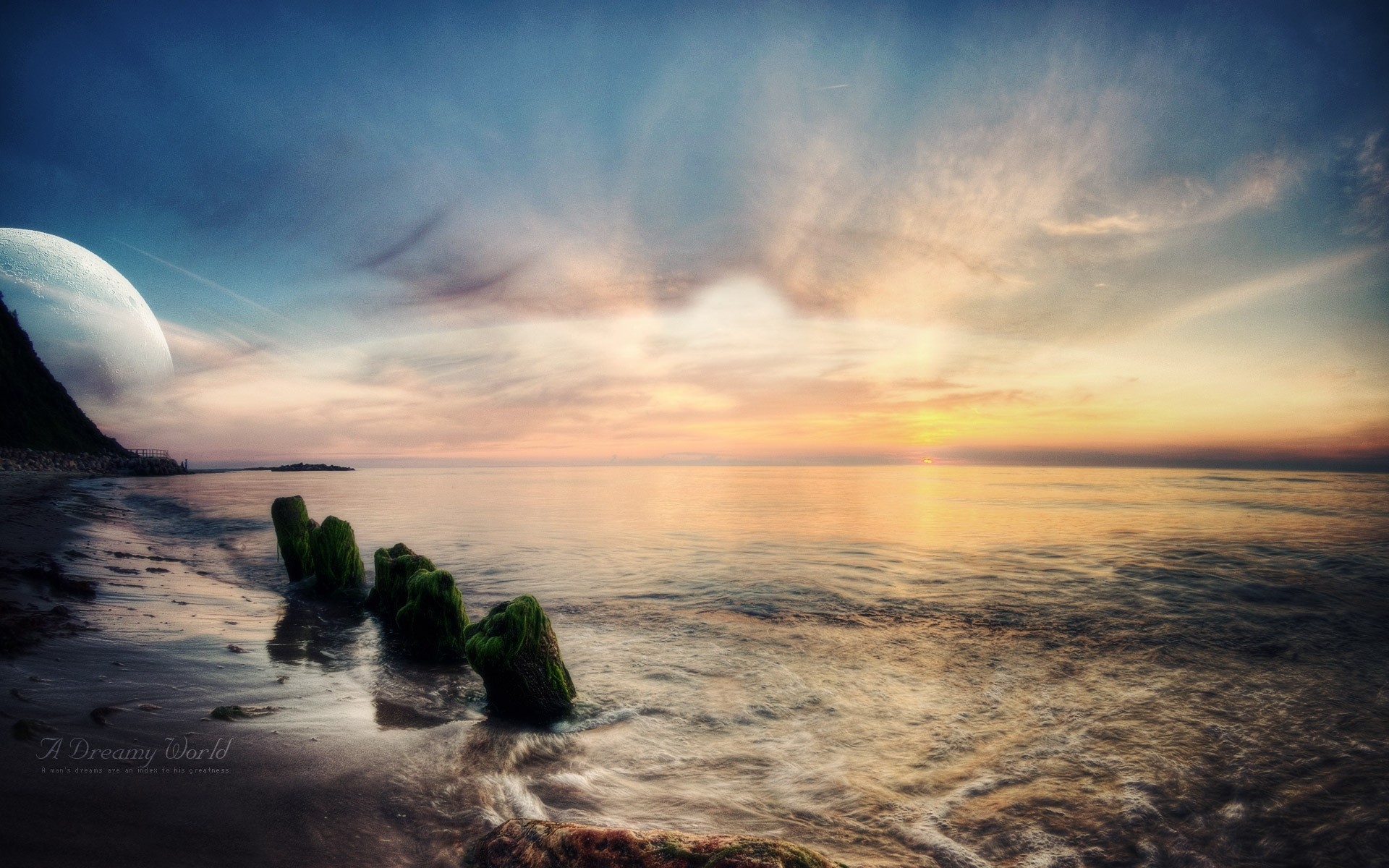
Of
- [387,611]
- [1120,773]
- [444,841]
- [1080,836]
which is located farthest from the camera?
[387,611]

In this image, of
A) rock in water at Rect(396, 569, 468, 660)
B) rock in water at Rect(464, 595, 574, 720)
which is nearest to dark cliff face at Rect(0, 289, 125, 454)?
rock in water at Rect(396, 569, 468, 660)

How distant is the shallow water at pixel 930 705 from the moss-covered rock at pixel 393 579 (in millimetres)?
447

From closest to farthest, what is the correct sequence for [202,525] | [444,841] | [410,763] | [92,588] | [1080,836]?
[444,841], [1080,836], [410,763], [92,588], [202,525]

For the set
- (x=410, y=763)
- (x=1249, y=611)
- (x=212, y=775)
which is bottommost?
(x=1249, y=611)

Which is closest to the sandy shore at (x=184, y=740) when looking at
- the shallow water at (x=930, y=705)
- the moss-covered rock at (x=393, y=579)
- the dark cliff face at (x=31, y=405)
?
the shallow water at (x=930, y=705)

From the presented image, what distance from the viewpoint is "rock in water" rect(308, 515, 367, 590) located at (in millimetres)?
10422

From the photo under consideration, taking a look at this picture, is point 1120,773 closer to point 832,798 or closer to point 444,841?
point 832,798

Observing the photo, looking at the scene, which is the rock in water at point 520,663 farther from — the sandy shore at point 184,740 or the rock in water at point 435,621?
the rock in water at point 435,621

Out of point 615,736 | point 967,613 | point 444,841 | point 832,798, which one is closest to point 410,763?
point 444,841

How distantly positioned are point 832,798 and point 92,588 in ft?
35.2

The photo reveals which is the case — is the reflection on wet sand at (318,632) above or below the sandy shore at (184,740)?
below

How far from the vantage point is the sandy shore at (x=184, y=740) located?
2.76m

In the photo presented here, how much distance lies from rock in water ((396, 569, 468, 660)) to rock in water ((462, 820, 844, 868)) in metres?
4.67

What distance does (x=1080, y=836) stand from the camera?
13.0 ft
